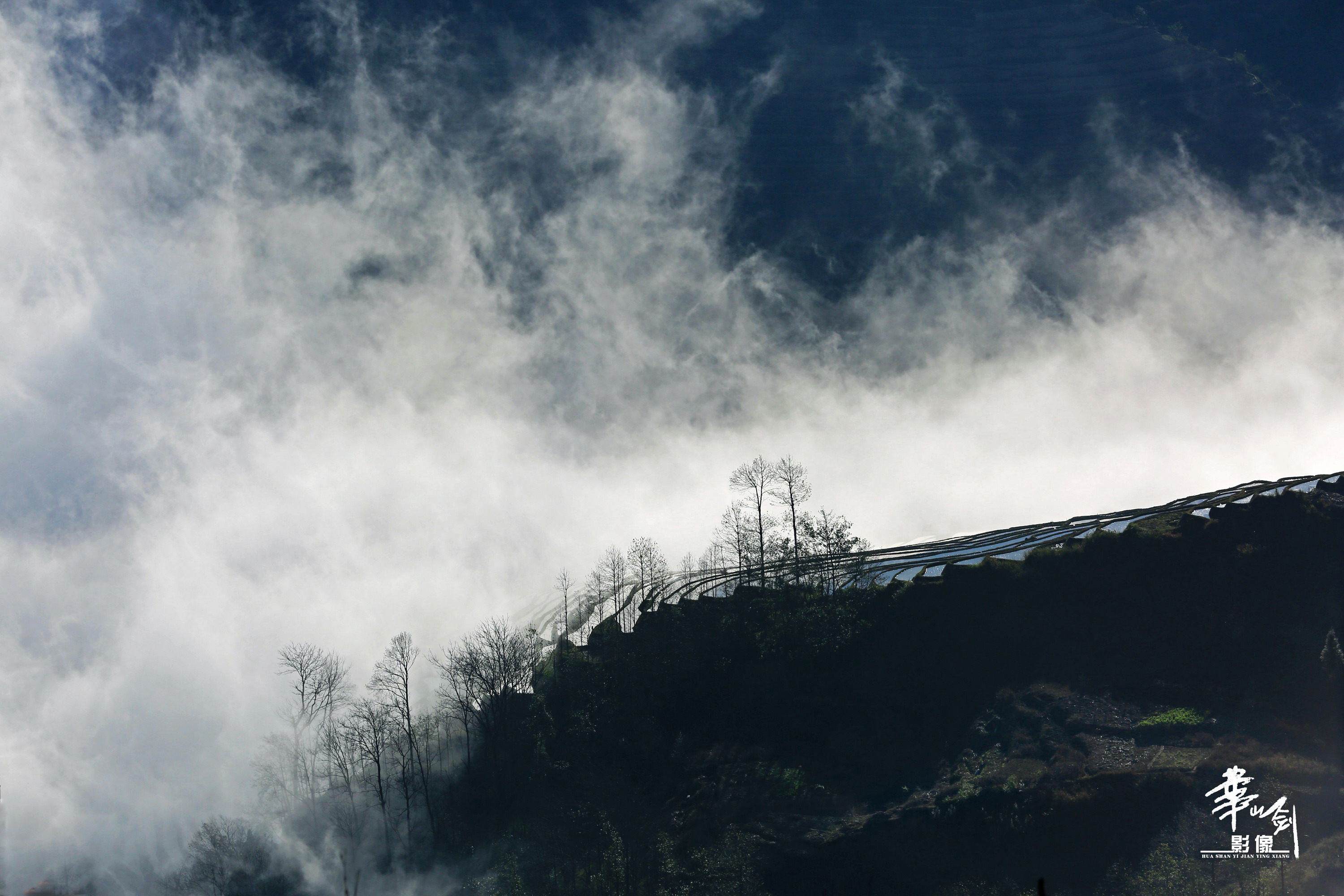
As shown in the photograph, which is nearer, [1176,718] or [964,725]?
[1176,718]

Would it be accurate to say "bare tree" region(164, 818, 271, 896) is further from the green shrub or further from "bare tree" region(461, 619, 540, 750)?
the green shrub

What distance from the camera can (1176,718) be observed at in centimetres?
8119

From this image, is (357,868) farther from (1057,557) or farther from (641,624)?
(1057,557)

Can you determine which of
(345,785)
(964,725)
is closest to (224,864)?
(345,785)

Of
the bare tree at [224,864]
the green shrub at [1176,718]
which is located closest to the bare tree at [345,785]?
the bare tree at [224,864]

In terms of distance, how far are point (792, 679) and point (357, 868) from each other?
55308 mm

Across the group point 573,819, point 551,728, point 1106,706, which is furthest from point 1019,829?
point 551,728

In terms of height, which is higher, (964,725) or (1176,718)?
(964,725)

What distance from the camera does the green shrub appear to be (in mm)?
80688

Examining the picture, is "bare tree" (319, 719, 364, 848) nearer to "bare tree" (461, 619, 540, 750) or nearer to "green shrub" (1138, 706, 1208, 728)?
"bare tree" (461, 619, 540, 750)

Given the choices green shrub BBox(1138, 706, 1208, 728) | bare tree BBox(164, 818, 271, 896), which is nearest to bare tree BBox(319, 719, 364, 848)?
bare tree BBox(164, 818, 271, 896)

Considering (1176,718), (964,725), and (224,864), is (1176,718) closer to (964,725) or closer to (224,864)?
(964,725)

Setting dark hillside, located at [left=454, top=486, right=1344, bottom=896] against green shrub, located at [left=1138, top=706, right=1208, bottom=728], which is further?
green shrub, located at [left=1138, top=706, right=1208, bottom=728]

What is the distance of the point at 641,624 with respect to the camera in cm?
11225
